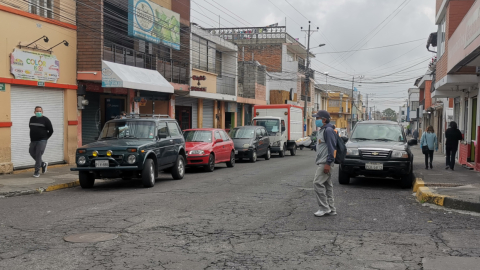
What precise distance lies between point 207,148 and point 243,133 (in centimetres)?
598

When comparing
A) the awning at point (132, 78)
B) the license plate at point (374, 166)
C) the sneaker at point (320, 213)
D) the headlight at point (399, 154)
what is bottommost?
the sneaker at point (320, 213)

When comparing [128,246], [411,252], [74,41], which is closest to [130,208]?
[128,246]

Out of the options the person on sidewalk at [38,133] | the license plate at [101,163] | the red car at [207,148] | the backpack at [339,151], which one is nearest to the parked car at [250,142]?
the red car at [207,148]

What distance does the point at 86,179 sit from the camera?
458 inches

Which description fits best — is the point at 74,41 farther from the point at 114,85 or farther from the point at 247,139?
the point at 247,139

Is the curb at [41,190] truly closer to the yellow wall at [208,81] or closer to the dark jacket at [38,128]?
the dark jacket at [38,128]

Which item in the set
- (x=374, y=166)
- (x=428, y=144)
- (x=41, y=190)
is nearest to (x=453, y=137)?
(x=428, y=144)

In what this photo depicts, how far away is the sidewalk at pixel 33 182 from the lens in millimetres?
10744

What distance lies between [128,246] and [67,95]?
12376 millimetres

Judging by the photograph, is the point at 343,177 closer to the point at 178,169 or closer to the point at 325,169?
the point at 325,169

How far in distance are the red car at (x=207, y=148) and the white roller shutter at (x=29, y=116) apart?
457cm

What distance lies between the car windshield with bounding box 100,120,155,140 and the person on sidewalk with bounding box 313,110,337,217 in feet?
18.6

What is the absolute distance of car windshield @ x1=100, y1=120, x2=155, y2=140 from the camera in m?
12.2

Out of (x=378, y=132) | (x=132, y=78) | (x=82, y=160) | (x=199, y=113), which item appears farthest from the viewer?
(x=199, y=113)
